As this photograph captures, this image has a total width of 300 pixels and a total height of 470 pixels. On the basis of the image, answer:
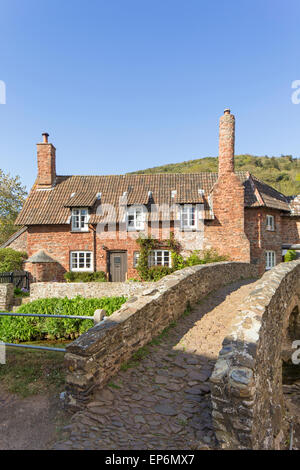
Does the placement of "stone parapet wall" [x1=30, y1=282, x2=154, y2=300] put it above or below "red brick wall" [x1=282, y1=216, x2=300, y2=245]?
below

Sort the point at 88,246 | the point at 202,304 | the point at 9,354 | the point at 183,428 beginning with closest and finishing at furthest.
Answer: the point at 183,428 < the point at 9,354 < the point at 202,304 < the point at 88,246

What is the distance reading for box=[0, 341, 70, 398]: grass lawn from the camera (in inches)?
200

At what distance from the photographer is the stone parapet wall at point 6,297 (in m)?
15.5

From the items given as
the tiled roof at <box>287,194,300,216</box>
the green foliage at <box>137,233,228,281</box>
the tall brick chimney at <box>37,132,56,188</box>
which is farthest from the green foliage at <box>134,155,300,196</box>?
the tall brick chimney at <box>37,132,56,188</box>

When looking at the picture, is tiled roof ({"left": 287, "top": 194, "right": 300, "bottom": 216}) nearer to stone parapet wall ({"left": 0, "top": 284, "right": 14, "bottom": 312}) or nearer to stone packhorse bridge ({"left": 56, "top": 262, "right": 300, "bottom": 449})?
stone packhorse bridge ({"left": 56, "top": 262, "right": 300, "bottom": 449})

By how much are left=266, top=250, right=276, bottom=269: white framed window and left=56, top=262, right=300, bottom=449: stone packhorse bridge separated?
44.6 feet

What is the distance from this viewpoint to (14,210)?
3000cm

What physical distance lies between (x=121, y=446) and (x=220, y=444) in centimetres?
125

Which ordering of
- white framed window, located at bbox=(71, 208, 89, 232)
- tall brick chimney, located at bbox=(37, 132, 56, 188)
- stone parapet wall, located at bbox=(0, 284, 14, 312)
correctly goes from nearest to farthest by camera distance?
stone parapet wall, located at bbox=(0, 284, 14, 312) < white framed window, located at bbox=(71, 208, 89, 232) < tall brick chimney, located at bbox=(37, 132, 56, 188)

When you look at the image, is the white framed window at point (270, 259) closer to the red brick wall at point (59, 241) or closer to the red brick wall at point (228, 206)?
the red brick wall at point (228, 206)

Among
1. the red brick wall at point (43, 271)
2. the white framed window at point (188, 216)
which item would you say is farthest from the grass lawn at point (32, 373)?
the white framed window at point (188, 216)

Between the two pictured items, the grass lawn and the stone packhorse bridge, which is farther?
the grass lawn
